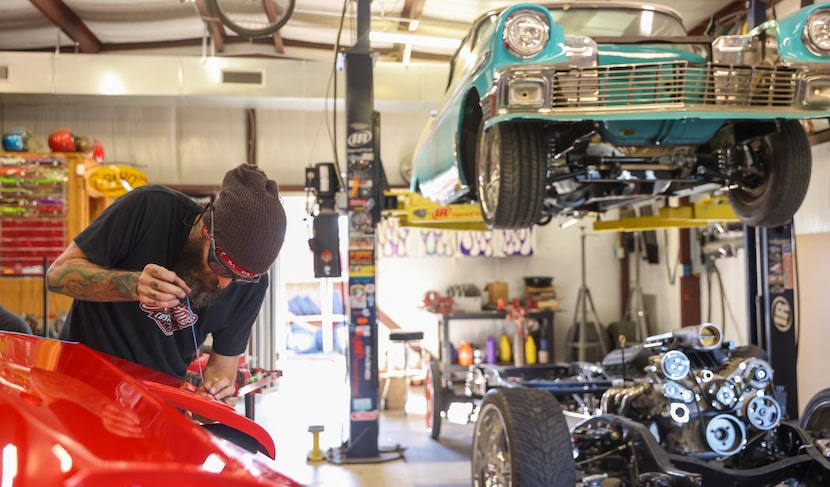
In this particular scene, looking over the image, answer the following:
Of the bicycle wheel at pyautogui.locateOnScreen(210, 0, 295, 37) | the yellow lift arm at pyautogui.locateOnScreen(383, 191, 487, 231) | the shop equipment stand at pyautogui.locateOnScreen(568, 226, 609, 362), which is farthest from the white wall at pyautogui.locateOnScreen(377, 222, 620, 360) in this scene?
the bicycle wheel at pyautogui.locateOnScreen(210, 0, 295, 37)

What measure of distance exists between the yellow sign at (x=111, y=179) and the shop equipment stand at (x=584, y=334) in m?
5.69

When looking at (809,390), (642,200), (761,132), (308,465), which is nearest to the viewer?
(761,132)

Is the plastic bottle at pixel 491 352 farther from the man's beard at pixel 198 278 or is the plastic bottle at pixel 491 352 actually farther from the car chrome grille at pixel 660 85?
the man's beard at pixel 198 278

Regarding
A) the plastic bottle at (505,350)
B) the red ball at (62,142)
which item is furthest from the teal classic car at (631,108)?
the red ball at (62,142)

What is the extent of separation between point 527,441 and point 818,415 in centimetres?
193

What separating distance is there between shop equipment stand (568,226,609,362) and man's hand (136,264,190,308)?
858cm

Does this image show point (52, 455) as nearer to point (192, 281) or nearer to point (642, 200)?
point (192, 281)

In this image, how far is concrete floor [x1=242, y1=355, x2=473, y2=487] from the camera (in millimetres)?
5652

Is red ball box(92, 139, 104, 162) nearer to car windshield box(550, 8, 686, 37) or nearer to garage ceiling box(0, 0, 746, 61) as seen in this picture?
garage ceiling box(0, 0, 746, 61)

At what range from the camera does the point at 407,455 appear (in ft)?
20.9

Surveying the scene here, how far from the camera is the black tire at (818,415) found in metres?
4.08

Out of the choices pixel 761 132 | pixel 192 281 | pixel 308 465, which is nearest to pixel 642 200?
pixel 761 132

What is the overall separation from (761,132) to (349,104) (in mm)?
3417

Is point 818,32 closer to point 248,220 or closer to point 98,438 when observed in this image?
point 248,220
